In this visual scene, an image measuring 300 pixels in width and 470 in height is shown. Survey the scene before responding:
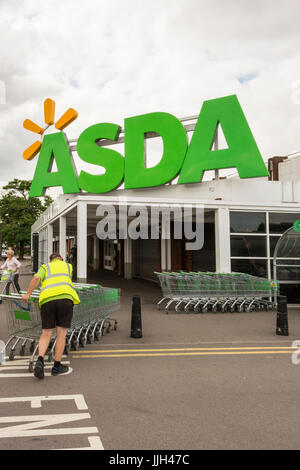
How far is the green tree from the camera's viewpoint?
53031 mm

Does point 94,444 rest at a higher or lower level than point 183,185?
lower

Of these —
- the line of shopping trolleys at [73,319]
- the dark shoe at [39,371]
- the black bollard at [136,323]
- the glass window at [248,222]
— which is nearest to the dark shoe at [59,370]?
the dark shoe at [39,371]

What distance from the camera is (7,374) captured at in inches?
228

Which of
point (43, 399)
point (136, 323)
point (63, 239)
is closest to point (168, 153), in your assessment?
point (63, 239)

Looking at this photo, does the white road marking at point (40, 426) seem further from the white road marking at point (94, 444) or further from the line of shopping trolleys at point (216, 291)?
the line of shopping trolleys at point (216, 291)

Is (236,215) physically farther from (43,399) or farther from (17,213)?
(17,213)

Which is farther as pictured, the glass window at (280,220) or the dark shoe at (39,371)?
the glass window at (280,220)

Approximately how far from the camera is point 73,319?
714cm

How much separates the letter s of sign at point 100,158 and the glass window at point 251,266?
615 centimetres

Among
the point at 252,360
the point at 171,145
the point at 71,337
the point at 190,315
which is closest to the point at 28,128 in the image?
the point at 171,145

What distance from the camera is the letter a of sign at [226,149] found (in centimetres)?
1525

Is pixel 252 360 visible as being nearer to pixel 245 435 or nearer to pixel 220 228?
pixel 245 435

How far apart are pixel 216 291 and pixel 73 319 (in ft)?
19.3
